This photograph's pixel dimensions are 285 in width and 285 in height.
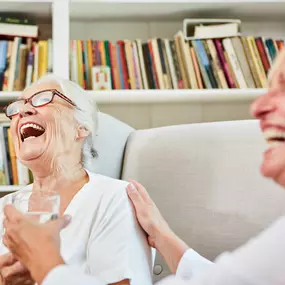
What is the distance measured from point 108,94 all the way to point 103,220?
1007mm

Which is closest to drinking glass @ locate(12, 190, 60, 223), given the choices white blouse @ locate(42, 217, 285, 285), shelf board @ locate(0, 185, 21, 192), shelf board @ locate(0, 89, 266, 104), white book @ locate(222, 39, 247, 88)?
white blouse @ locate(42, 217, 285, 285)

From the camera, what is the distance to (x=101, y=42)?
2178 mm

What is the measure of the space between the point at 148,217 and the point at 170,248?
3.6 inches

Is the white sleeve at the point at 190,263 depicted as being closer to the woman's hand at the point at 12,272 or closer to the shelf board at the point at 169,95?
the woman's hand at the point at 12,272

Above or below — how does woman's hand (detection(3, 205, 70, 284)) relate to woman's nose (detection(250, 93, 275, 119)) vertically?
below

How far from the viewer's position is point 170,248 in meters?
1.18

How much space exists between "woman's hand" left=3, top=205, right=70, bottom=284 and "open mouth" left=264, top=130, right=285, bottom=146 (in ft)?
1.22

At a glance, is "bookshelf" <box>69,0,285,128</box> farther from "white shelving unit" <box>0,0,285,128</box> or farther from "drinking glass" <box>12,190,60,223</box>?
"drinking glass" <box>12,190,60,223</box>

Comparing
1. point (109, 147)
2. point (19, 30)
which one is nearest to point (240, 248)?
point (109, 147)

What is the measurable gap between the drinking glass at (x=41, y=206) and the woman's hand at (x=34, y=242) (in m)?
0.06

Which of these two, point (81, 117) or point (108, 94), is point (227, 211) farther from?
point (108, 94)

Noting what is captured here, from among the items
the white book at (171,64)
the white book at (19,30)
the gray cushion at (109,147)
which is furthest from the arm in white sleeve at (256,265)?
the white book at (19,30)

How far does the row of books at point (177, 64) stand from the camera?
213cm

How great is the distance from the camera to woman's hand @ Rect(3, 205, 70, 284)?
0.77 metres
